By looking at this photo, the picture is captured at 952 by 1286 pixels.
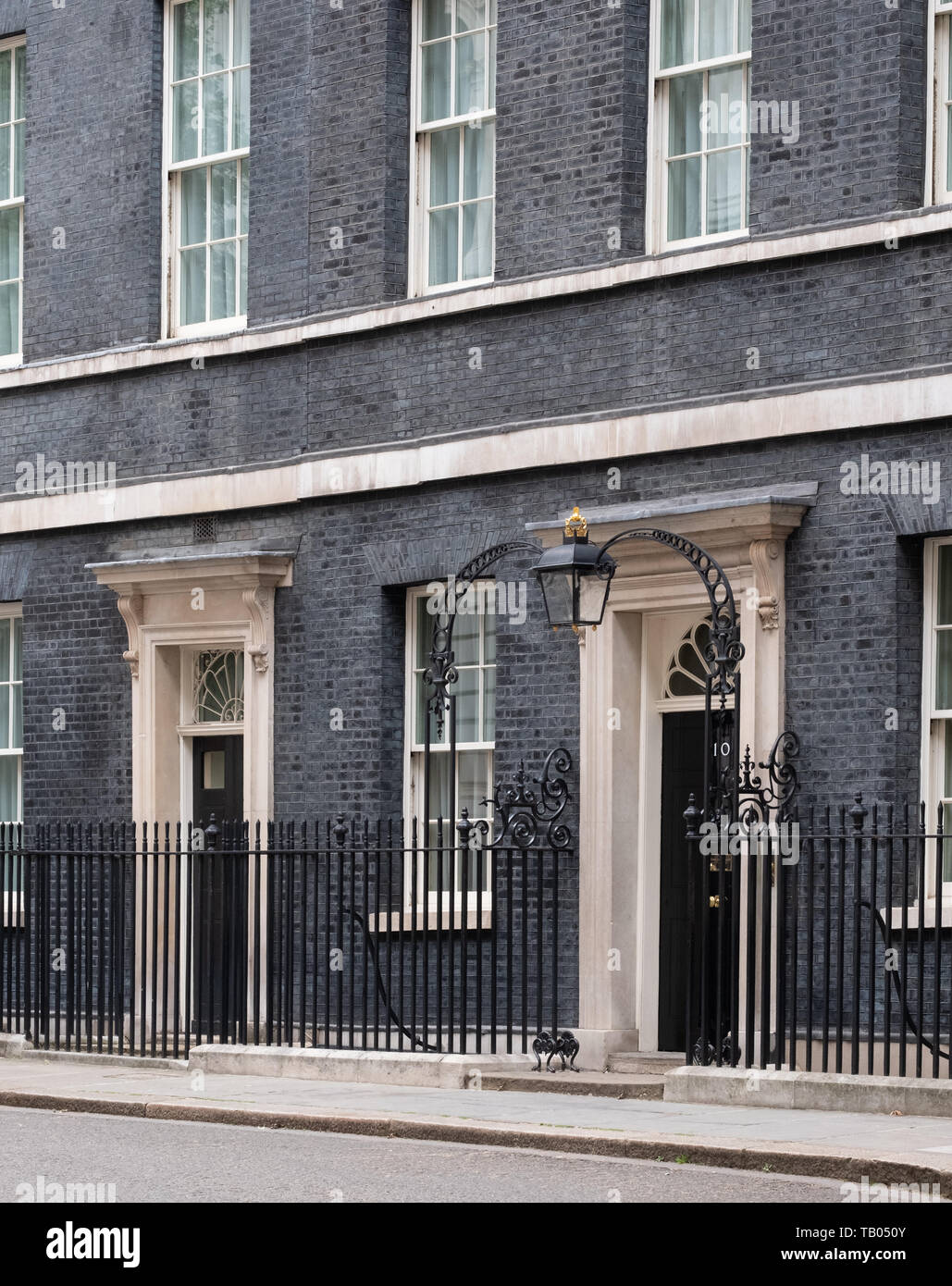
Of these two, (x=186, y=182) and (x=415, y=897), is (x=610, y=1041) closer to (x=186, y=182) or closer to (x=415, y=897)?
(x=415, y=897)

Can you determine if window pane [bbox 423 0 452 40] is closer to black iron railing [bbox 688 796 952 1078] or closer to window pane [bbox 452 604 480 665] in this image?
window pane [bbox 452 604 480 665]

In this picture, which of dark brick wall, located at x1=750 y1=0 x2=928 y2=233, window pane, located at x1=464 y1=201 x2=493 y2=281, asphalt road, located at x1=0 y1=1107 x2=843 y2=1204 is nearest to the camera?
asphalt road, located at x1=0 y1=1107 x2=843 y2=1204

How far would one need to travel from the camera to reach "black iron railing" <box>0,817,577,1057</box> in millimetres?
15508

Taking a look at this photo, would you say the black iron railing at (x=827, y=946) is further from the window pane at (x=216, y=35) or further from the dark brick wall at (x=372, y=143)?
the window pane at (x=216, y=35)

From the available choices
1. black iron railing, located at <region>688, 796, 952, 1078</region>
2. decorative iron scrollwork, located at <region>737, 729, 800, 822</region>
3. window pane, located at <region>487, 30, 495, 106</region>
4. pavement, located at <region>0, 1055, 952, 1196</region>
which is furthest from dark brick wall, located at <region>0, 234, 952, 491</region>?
pavement, located at <region>0, 1055, 952, 1196</region>

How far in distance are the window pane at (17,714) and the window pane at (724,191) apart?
7.22 metres

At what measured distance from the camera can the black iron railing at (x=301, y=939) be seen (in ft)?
50.9

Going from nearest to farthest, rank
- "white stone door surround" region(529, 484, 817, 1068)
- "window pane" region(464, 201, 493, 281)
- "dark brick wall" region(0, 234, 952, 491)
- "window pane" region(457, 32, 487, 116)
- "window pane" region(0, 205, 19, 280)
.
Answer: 1. "dark brick wall" region(0, 234, 952, 491)
2. "white stone door surround" region(529, 484, 817, 1068)
3. "window pane" region(464, 201, 493, 281)
4. "window pane" region(457, 32, 487, 116)
5. "window pane" region(0, 205, 19, 280)

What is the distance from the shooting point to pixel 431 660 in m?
16.8

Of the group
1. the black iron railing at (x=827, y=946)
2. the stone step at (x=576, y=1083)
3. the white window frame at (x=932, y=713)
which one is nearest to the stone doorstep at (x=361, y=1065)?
the stone step at (x=576, y=1083)

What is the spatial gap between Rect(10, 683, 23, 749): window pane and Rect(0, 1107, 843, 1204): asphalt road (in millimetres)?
7471

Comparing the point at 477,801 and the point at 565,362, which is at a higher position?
the point at 565,362
